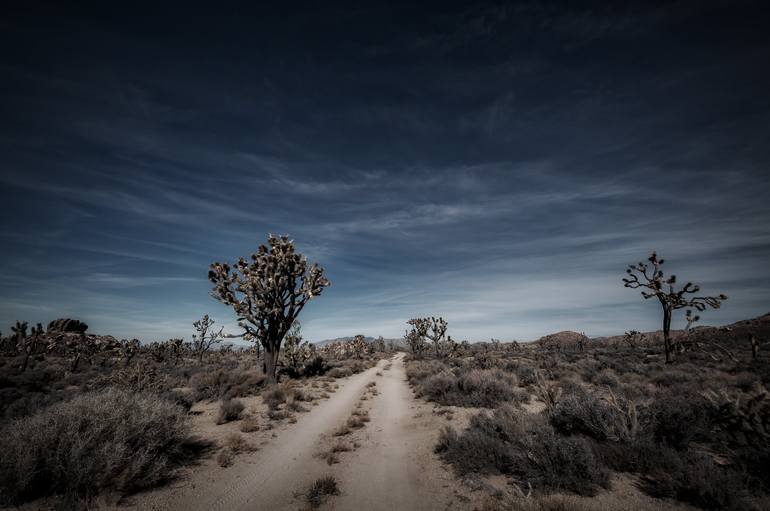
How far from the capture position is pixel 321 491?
5855 mm

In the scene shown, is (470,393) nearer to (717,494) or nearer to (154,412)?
(717,494)

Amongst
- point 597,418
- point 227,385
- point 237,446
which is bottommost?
point 237,446

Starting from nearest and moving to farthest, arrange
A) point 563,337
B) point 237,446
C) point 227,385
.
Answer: point 237,446 < point 227,385 < point 563,337

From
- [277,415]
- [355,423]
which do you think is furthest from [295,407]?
[355,423]

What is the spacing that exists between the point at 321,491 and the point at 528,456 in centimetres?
414

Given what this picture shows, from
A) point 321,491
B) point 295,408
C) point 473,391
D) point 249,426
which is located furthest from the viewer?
point 473,391

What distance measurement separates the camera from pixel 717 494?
14.5 feet

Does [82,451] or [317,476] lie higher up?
[82,451]

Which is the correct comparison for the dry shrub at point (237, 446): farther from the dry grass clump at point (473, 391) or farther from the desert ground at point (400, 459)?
the dry grass clump at point (473, 391)

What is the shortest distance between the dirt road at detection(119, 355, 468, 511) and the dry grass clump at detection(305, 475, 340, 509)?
0.48 ft

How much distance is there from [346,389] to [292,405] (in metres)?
5.83

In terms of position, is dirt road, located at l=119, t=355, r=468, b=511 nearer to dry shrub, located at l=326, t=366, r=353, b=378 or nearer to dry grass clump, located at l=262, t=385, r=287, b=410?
dry grass clump, located at l=262, t=385, r=287, b=410

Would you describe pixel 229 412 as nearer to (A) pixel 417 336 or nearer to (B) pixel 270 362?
(B) pixel 270 362

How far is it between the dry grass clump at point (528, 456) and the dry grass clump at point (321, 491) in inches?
106
